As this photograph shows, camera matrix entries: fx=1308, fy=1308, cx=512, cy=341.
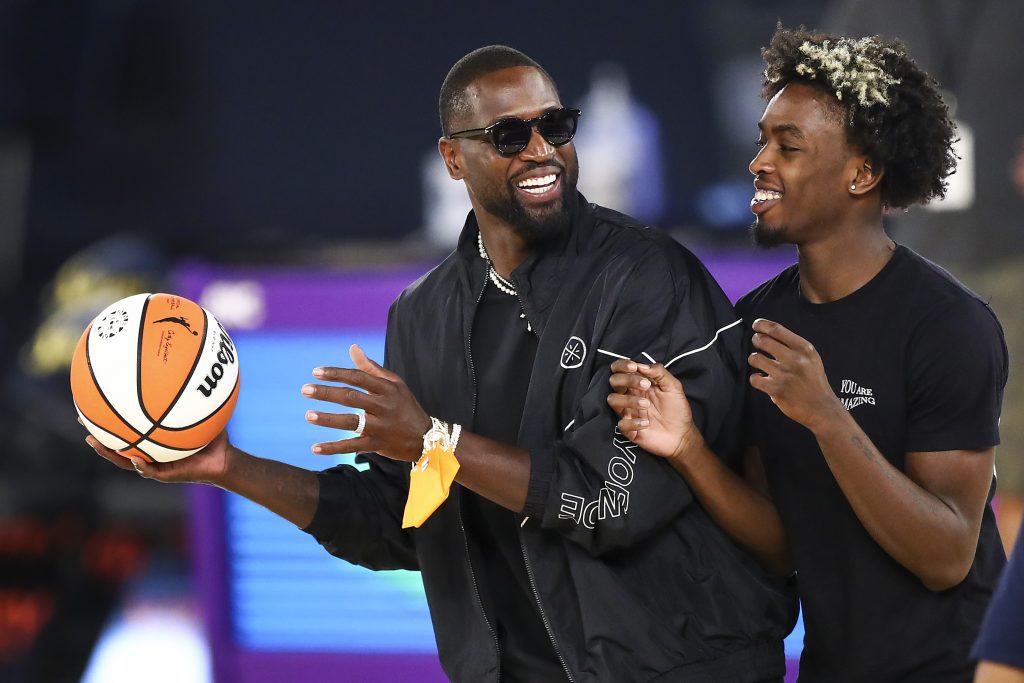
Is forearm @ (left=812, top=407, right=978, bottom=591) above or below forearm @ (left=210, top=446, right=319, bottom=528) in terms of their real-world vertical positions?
below

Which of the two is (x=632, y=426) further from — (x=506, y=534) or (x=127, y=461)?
(x=127, y=461)

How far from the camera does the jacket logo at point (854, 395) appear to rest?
2.13m

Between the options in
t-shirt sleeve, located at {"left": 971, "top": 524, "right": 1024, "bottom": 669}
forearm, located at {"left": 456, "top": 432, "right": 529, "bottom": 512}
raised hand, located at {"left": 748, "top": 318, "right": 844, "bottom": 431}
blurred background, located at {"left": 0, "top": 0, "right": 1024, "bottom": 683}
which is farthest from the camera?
blurred background, located at {"left": 0, "top": 0, "right": 1024, "bottom": 683}

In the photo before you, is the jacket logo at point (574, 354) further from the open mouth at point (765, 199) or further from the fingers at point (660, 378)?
the open mouth at point (765, 199)

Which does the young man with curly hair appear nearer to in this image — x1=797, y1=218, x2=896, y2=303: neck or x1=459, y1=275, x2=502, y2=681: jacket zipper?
x1=797, y1=218, x2=896, y2=303: neck

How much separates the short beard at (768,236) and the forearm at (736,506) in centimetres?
38

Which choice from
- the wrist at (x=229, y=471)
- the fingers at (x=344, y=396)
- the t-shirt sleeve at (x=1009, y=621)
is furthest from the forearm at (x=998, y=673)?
the wrist at (x=229, y=471)

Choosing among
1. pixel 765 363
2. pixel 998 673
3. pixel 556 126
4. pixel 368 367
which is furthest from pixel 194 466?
pixel 998 673

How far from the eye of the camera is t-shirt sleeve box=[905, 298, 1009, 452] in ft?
6.68

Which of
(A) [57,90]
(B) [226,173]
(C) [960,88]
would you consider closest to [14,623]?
(B) [226,173]

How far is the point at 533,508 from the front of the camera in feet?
6.98

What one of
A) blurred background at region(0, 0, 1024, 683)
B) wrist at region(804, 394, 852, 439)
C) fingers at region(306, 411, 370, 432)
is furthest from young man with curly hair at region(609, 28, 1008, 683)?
blurred background at region(0, 0, 1024, 683)

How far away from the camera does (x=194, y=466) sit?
2250 millimetres

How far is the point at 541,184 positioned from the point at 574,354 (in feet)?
1.09
